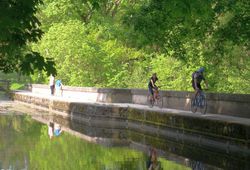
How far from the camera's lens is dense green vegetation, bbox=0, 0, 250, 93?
20.9 metres

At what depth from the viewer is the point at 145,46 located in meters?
25.0

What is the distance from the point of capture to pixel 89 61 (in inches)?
1640

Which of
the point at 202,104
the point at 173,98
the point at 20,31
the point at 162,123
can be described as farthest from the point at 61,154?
the point at 20,31

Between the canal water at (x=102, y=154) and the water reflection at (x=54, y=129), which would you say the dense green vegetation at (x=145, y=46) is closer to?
the canal water at (x=102, y=154)

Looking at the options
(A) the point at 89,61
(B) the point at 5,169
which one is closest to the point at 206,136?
(B) the point at 5,169

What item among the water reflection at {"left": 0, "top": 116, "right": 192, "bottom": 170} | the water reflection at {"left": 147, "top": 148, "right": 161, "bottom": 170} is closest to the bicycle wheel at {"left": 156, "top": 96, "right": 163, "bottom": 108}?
the water reflection at {"left": 0, "top": 116, "right": 192, "bottom": 170}

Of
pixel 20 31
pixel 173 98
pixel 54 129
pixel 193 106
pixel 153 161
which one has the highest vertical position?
pixel 20 31

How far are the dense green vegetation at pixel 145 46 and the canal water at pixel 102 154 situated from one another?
10.3 ft

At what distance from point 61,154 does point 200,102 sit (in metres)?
7.14

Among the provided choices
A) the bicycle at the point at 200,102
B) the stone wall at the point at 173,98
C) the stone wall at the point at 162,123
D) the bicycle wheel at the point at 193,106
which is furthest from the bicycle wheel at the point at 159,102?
the bicycle at the point at 200,102

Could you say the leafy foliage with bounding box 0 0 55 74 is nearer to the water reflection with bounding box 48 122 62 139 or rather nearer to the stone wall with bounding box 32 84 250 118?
the stone wall with bounding box 32 84 250 118

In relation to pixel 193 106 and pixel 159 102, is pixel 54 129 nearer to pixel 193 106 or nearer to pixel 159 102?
pixel 159 102

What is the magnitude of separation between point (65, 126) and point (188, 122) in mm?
8346

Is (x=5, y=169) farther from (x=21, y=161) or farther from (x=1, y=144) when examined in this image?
(x=1, y=144)
